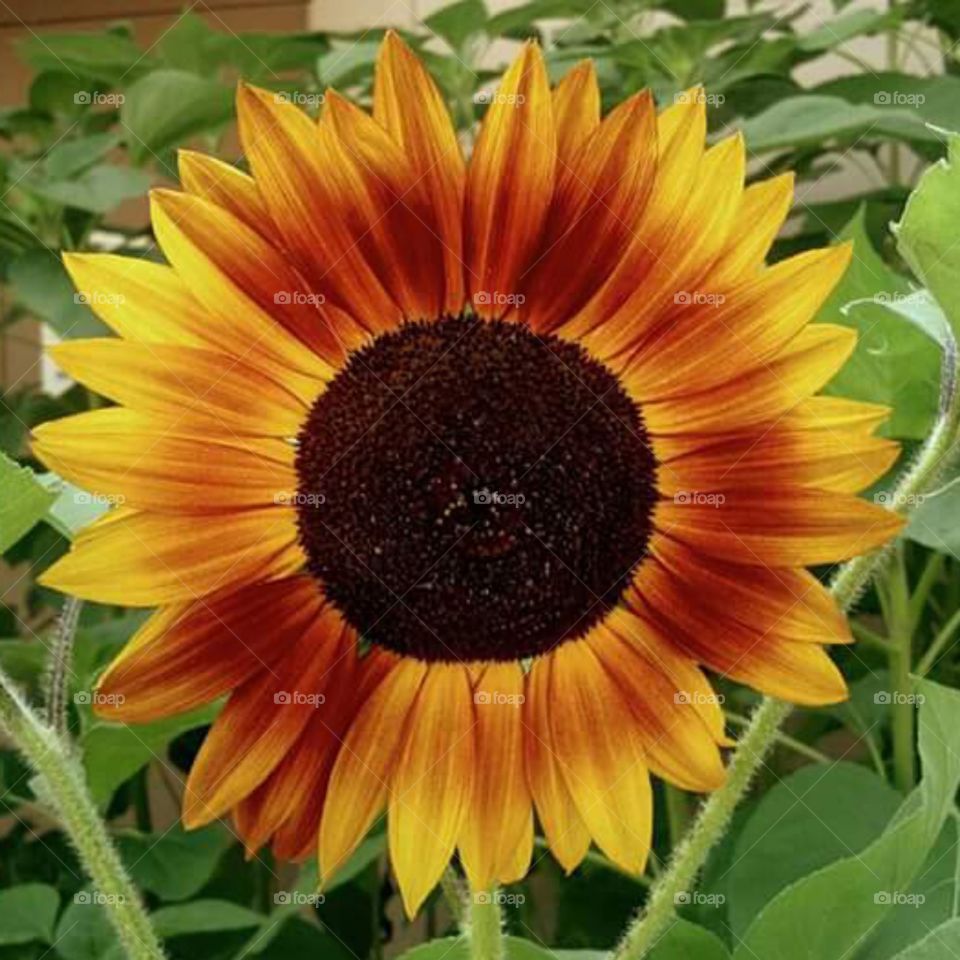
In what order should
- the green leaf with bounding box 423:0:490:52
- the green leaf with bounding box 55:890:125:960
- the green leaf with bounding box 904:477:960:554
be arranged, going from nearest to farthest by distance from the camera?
the green leaf with bounding box 904:477:960:554 → the green leaf with bounding box 55:890:125:960 → the green leaf with bounding box 423:0:490:52

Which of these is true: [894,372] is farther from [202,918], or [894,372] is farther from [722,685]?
[202,918]

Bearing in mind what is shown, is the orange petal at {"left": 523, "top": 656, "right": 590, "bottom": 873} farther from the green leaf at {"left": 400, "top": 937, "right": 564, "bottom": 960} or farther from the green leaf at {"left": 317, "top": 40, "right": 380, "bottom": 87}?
the green leaf at {"left": 317, "top": 40, "right": 380, "bottom": 87}

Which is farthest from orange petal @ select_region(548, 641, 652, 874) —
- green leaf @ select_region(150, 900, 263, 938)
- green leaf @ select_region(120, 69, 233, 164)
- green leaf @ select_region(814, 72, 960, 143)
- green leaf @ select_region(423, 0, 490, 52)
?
green leaf @ select_region(423, 0, 490, 52)

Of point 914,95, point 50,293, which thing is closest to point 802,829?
point 914,95

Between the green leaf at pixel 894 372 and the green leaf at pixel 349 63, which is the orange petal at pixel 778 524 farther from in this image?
the green leaf at pixel 349 63

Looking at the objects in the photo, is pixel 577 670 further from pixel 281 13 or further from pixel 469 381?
pixel 281 13
